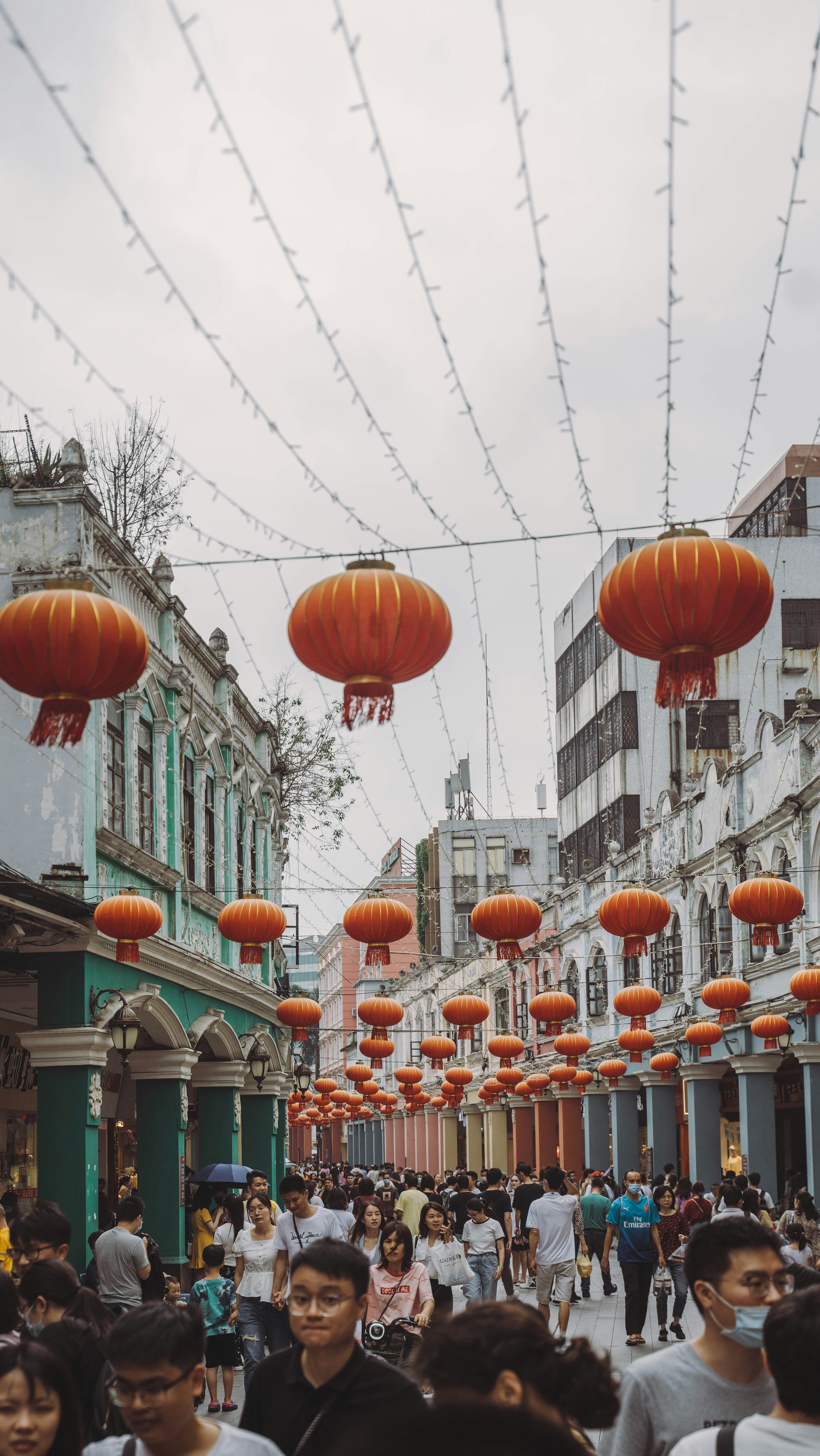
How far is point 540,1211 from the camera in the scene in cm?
1435

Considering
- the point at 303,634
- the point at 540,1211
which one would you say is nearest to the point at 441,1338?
the point at 303,634

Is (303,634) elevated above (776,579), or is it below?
below

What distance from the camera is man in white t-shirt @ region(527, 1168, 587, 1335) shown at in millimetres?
14289

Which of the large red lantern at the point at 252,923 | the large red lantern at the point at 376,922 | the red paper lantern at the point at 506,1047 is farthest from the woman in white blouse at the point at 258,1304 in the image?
the red paper lantern at the point at 506,1047

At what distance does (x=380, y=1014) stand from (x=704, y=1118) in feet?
38.9

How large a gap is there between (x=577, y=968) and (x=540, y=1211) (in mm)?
27069

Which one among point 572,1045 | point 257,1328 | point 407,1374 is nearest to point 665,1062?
point 572,1045

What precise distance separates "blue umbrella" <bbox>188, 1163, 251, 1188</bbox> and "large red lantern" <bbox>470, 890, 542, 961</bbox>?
6.21 m

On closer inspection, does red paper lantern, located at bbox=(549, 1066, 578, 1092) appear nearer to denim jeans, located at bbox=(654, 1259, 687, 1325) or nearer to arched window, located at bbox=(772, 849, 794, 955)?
arched window, located at bbox=(772, 849, 794, 955)

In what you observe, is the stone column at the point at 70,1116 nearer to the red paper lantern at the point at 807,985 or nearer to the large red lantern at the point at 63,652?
the red paper lantern at the point at 807,985

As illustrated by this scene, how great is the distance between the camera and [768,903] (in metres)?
16.2

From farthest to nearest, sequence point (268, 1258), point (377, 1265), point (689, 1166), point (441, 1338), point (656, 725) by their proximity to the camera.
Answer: point (656, 725) < point (689, 1166) < point (268, 1258) < point (377, 1265) < point (441, 1338)

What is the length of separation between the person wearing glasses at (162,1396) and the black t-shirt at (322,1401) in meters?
0.37

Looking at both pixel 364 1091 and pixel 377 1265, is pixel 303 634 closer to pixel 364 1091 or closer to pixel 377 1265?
pixel 377 1265
